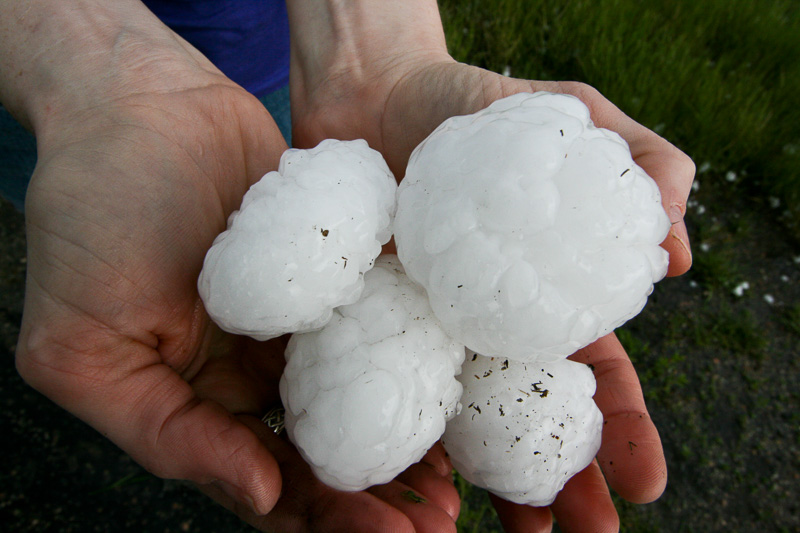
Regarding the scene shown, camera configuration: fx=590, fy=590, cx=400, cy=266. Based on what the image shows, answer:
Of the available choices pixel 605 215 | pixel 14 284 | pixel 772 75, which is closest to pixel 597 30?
pixel 772 75

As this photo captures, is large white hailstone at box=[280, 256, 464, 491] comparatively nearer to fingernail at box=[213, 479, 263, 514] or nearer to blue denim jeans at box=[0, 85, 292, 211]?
fingernail at box=[213, 479, 263, 514]

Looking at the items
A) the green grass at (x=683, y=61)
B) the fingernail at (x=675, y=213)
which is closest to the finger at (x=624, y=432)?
the fingernail at (x=675, y=213)

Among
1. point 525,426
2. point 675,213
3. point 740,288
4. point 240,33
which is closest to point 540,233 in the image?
point 675,213

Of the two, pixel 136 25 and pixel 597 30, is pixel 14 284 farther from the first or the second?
pixel 597 30

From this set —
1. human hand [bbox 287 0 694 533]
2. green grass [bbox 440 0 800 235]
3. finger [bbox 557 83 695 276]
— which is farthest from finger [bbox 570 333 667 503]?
green grass [bbox 440 0 800 235]

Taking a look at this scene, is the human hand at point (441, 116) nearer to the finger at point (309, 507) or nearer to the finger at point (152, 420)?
the finger at point (309, 507)

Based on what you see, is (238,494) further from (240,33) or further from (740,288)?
(740,288)
